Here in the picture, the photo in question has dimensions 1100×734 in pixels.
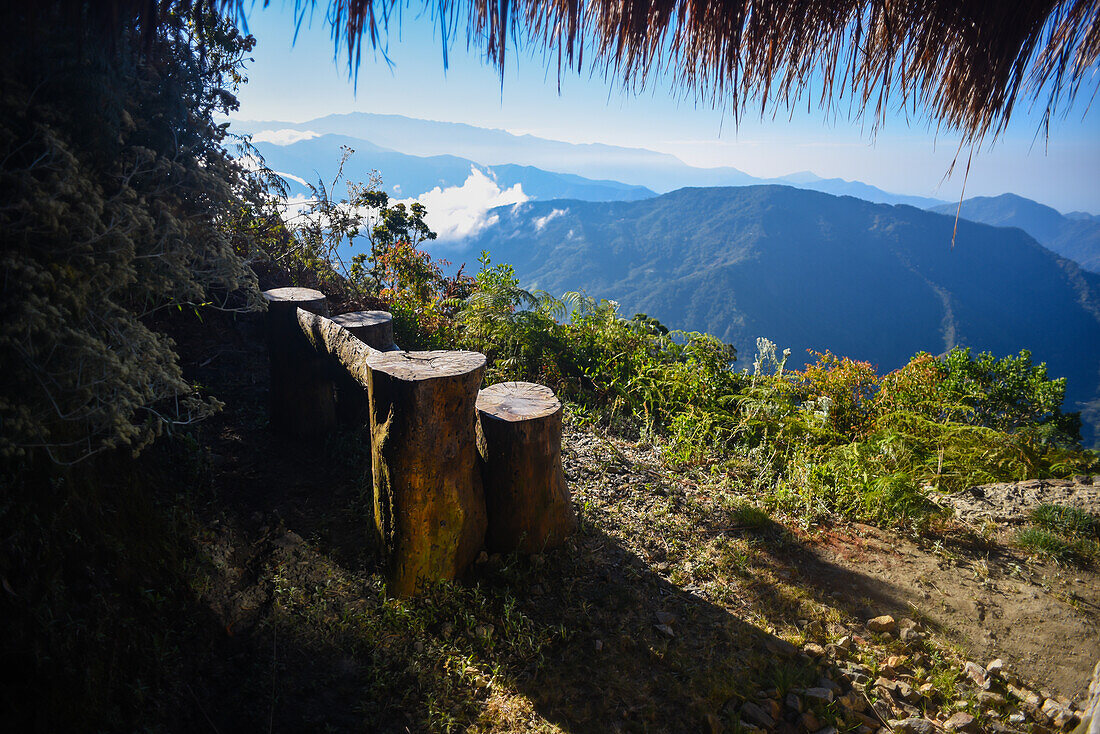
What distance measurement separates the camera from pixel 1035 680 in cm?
239

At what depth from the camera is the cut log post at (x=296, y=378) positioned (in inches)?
153

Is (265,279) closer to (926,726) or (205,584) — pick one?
(205,584)

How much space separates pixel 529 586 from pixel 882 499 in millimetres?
A: 2503

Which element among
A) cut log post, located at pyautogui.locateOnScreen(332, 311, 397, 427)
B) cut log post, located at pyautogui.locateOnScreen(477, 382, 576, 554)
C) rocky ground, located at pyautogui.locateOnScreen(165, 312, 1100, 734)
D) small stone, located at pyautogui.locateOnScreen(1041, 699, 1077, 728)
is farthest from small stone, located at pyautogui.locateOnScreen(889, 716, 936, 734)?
cut log post, located at pyautogui.locateOnScreen(332, 311, 397, 427)

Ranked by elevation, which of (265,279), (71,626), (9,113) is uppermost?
(9,113)

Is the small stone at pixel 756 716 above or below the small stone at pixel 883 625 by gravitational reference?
below

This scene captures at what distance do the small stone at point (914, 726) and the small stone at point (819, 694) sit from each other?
248 millimetres

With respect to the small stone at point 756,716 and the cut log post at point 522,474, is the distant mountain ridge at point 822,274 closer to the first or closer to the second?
the cut log post at point 522,474

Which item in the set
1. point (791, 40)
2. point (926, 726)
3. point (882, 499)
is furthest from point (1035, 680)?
point (791, 40)

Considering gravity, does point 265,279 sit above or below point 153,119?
below

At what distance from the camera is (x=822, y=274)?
105000mm

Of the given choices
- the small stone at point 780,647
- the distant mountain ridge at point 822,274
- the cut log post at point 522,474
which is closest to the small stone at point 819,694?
the small stone at point 780,647

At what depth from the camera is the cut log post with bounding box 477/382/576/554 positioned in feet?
9.27

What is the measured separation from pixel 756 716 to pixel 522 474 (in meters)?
1.46
